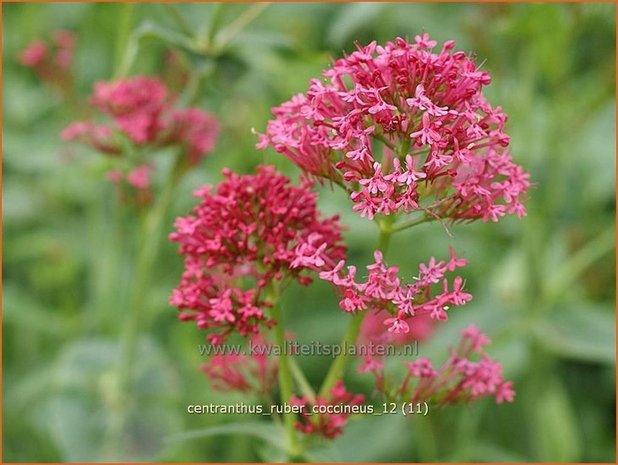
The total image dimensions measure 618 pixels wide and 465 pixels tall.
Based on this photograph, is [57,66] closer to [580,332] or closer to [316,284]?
[316,284]

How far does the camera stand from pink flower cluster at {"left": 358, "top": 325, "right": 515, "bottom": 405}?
191 cm

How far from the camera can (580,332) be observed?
3.07m

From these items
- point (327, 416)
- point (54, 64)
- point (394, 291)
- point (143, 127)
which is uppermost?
point (54, 64)

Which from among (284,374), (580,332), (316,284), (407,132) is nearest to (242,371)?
(284,374)

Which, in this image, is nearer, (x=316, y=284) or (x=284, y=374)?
(x=284, y=374)

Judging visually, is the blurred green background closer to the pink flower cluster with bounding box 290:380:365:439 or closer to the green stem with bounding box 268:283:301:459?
the green stem with bounding box 268:283:301:459

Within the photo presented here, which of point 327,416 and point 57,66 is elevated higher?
point 57,66

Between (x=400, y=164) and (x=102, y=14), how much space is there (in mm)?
1999

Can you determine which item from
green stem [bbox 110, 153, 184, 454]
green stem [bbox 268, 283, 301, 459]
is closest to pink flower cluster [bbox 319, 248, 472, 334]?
green stem [bbox 268, 283, 301, 459]

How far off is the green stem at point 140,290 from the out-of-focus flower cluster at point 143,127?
7cm

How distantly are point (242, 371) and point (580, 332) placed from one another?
1.36m

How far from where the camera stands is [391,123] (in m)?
1.67

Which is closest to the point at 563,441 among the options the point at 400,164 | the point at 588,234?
the point at 588,234

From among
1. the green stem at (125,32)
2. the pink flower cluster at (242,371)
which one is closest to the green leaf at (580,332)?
the pink flower cluster at (242,371)
